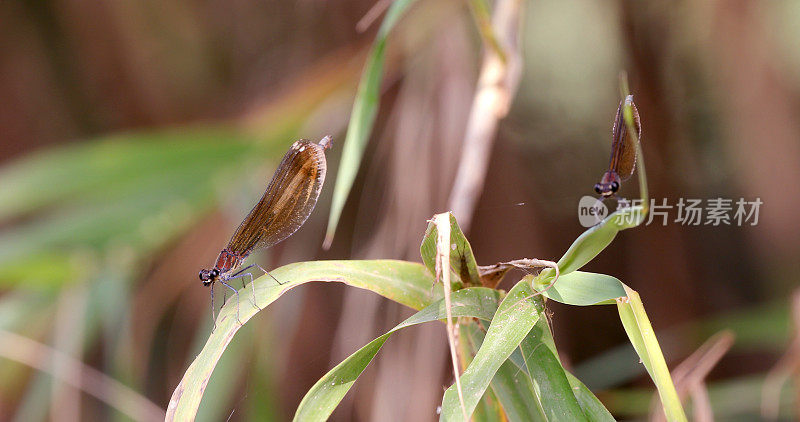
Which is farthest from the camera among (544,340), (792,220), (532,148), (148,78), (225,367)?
(148,78)

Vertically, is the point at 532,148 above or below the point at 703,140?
above

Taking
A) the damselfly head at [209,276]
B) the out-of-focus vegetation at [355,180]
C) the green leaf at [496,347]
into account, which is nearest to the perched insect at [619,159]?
the green leaf at [496,347]

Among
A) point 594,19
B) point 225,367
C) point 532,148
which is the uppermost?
point 594,19

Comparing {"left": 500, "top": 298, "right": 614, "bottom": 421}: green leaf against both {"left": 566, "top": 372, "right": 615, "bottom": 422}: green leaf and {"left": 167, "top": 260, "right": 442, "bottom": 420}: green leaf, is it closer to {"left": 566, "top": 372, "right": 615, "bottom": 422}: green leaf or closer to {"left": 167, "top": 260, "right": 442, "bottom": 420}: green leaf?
{"left": 566, "top": 372, "right": 615, "bottom": 422}: green leaf

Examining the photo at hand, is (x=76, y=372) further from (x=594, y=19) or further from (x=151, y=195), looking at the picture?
(x=594, y=19)

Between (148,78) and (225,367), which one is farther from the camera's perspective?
(148,78)

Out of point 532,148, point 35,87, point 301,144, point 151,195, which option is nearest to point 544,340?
point 301,144

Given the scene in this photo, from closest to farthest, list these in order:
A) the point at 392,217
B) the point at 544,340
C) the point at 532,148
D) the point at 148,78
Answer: the point at 544,340, the point at 392,217, the point at 532,148, the point at 148,78
